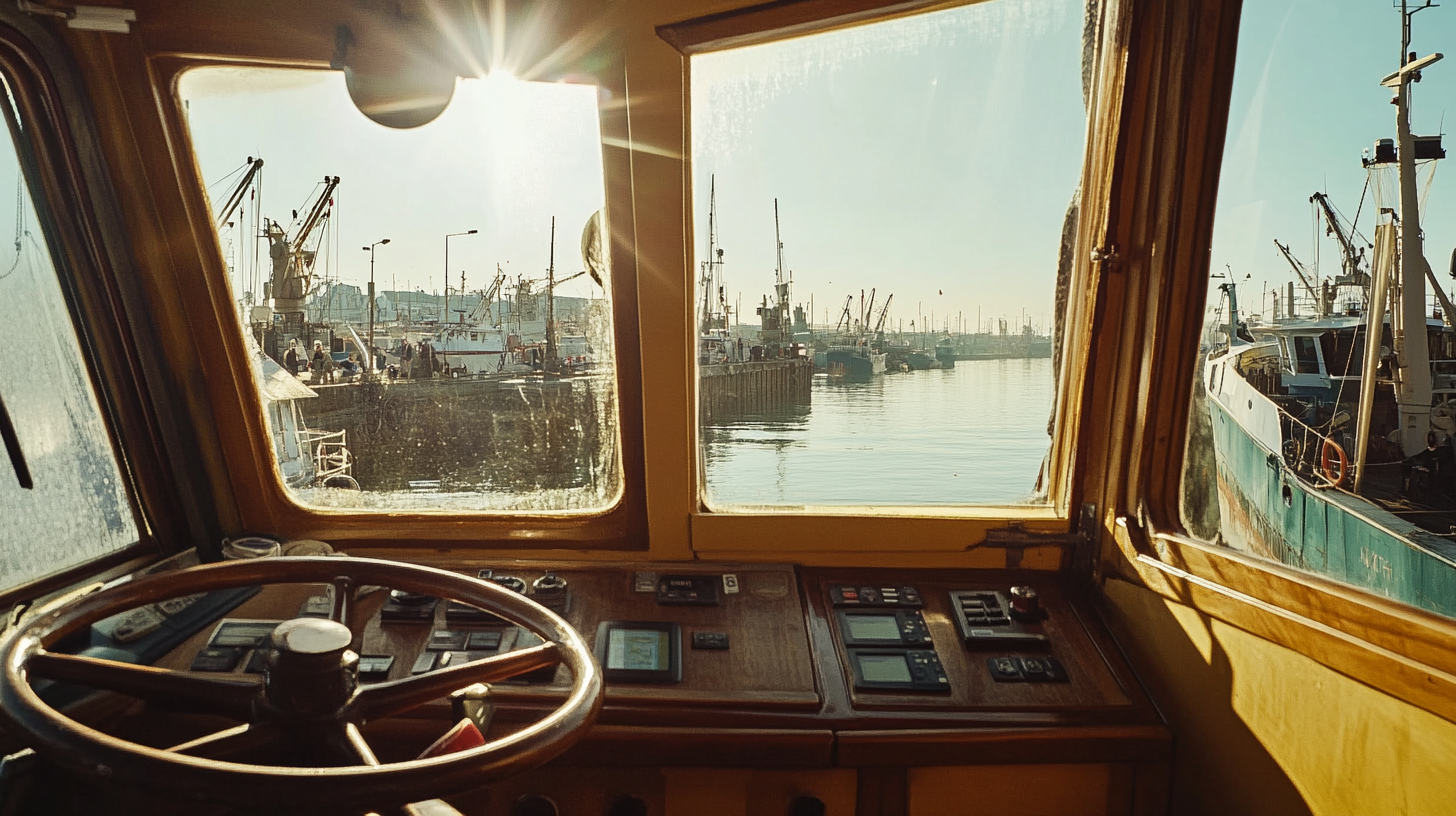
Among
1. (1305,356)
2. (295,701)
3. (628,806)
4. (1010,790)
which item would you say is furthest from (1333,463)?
(295,701)

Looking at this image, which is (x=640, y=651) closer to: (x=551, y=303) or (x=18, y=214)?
(x=551, y=303)

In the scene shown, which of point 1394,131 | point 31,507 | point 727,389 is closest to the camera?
point 1394,131

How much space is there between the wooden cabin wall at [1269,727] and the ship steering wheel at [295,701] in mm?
1094

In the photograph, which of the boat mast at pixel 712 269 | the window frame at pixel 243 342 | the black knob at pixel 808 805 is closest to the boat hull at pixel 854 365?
the boat mast at pixel 712 269

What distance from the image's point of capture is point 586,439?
224 cm

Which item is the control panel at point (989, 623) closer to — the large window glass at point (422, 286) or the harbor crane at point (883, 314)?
the harbor crane at point (883, 314)

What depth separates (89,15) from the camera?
182cm

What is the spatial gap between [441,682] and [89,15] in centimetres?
168

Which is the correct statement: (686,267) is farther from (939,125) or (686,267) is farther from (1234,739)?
(1234,739)

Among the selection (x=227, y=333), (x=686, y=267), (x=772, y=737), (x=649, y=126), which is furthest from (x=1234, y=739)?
(x=227, y=333)

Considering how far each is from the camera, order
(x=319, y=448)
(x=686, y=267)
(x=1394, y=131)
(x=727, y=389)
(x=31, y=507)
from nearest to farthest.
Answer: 1. (x=1394, y=131)
2. (x=31, y=507)
3. (x=686, y=267)
4. (x=727, y=389)
5. (x=319, y=448)

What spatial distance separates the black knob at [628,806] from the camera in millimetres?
1685

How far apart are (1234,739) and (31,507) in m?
2.47

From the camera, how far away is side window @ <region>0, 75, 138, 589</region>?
180 cm
